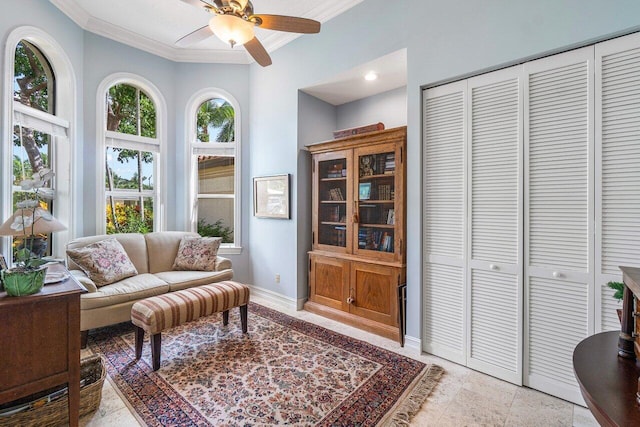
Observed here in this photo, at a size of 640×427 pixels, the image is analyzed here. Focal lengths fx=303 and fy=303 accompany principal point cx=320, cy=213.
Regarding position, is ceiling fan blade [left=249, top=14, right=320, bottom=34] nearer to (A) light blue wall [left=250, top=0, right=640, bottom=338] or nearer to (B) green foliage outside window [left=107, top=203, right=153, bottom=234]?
(A) light blue wall [left=250, top=0, right=640, bottom=338]

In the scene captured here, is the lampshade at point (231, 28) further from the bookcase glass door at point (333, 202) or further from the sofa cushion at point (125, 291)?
the sofa cushion at point (125, 291)

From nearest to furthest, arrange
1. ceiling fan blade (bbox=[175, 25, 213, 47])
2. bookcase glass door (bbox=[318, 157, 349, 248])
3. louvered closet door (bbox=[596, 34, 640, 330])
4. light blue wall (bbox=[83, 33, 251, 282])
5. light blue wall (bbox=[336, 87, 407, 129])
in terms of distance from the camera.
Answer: louvered closet door (bbox=[596, 34, 640, 330]) < ceiling fan blade (bbox=[175, 25, 213, 47]) < bookcase glass door (bbox=[318, 157, 349, 248]) < light blue wall (bbox=[336, 87, 407, 129]) < light blue wall (bbox=[83, 33, 251, 282])

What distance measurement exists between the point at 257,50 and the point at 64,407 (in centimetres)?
265

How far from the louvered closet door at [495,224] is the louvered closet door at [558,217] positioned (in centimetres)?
7

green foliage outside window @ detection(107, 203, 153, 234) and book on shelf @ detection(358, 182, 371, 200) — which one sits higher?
book on shelf @ detection(358, 182, 371, 200)

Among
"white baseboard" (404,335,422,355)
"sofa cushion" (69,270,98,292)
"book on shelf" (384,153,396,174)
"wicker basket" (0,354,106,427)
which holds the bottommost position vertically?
"white baseboard" (404,335,422,355)

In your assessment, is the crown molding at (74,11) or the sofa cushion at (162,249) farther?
the sofa cushion at (162,249)

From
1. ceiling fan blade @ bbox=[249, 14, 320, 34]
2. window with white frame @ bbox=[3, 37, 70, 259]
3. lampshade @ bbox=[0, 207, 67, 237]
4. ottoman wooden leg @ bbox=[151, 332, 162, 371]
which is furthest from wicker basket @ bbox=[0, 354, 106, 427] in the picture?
ceiling fan blade @ bbox=[249, 14, 320, 34]

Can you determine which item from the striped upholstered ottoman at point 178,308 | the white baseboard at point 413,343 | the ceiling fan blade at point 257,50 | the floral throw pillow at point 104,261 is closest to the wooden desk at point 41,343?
the striped upholstered ottoman at point 178,308

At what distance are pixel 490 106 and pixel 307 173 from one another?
2073 mm

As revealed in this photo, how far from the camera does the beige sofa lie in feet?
8.73

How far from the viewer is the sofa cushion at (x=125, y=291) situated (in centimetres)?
264

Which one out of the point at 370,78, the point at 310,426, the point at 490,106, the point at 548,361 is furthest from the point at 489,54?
the point at 310,426

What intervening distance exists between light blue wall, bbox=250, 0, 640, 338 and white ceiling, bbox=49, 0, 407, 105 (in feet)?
0.42
